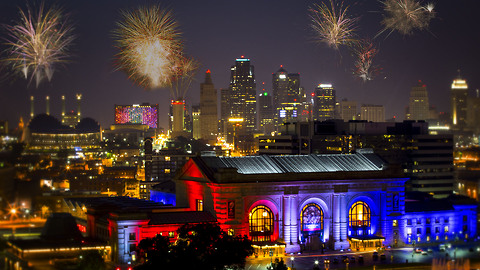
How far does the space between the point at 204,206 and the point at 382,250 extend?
1011 inches

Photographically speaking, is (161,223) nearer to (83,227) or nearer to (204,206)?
(204,206)

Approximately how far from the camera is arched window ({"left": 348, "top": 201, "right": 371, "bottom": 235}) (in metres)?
125

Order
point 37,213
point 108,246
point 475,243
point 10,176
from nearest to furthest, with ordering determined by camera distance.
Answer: point 10,176 → point 37,213 → point 108,246 → point 475,243

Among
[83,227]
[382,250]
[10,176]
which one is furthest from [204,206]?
[10,176]

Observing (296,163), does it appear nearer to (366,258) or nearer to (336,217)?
(336,217)

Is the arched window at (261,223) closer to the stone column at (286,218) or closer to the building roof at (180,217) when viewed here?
the stone column at (286,218)

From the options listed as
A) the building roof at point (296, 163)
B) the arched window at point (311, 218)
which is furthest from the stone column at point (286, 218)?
the building roof at point (296, 163)

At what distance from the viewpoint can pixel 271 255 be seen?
115 metres

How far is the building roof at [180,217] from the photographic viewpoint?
11238 cm

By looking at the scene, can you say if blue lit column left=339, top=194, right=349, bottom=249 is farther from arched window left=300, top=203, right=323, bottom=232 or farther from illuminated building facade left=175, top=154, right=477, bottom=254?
arched window left=300, top=203, right=323, bottom=232

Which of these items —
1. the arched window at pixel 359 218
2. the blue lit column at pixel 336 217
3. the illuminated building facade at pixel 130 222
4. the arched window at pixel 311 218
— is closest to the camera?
the illuminated building facade at pixel 130 222

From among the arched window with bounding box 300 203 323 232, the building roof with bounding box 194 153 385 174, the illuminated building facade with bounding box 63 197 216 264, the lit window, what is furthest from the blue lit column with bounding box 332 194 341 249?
the lit window

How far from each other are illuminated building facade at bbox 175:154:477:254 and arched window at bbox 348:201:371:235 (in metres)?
0.11

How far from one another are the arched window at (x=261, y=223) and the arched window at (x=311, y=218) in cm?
510
